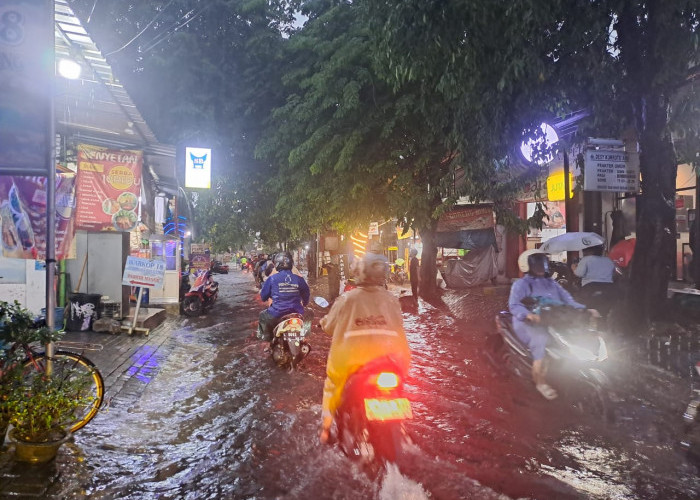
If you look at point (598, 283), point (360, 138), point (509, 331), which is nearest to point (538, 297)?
point (509, 331)

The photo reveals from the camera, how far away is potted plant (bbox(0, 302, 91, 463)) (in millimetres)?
3867

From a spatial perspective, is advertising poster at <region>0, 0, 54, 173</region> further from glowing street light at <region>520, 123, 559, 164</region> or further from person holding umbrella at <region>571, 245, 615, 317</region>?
person holding umbrella at <region>571, 245, 615, 317</region>

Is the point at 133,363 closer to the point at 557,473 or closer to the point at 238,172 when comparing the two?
the point at 557,473

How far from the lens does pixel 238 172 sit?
22188 mm

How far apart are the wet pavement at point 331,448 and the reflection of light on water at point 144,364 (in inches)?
1.7

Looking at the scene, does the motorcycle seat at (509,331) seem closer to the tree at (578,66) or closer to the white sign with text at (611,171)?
the tree at (578,66)

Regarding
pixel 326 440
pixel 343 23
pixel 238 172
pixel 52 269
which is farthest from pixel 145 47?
pixel 326 440

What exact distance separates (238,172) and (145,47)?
628 cm

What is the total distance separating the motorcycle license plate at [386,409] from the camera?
351 centimetres

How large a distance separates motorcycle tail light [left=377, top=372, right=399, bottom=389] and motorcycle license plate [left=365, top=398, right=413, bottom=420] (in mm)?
104

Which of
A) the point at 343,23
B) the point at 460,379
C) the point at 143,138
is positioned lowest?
the point at 460,379

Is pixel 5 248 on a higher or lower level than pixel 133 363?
higher

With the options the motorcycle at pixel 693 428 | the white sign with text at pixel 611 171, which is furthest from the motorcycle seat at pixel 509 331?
the white sign with text at pixel 611 171

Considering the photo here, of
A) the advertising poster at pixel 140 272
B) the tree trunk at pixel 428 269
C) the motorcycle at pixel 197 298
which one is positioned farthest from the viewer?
the tree trunk at pixel 428 269
